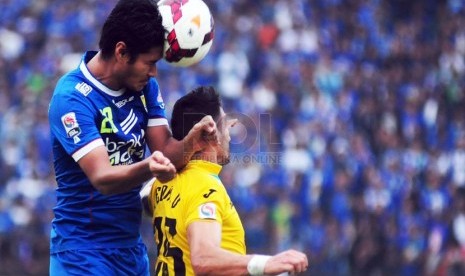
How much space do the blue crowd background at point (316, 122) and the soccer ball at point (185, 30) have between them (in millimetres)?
5894

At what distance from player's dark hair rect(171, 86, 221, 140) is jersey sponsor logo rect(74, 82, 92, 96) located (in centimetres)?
Result: 47

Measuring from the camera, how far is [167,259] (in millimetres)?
5398

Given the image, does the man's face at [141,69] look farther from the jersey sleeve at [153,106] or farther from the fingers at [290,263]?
the fingers at [290,263]

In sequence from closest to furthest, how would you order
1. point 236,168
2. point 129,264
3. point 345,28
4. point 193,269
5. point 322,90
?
point 193,269 < point 129,264 < point 236,168 < point 322,90 < point 345,28

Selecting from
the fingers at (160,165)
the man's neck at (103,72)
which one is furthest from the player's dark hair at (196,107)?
the fingers at (160,165)

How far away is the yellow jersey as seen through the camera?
5.22 metres

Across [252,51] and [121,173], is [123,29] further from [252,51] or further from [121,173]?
[252,51]

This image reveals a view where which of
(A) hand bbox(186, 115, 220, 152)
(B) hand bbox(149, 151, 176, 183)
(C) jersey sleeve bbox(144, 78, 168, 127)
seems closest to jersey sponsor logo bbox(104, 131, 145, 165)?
(C) jersey sleeve bbox(144, 78, 168, 127)

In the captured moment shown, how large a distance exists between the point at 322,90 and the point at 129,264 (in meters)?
Answer: 9.10

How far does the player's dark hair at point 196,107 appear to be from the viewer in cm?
561

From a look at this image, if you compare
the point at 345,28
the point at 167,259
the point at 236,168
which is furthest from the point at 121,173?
the point at 345,28

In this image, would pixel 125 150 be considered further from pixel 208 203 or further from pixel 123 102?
pixel 208 203

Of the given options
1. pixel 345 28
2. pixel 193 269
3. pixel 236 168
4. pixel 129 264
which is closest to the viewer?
pixel 193 269

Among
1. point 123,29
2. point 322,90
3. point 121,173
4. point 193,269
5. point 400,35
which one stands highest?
point 400,35
